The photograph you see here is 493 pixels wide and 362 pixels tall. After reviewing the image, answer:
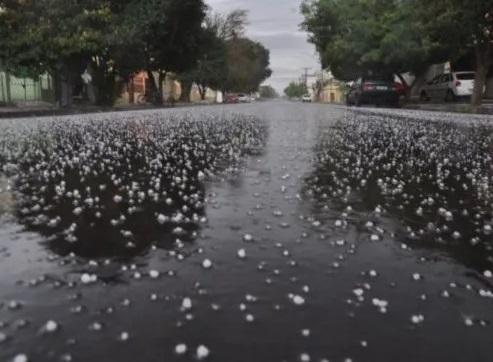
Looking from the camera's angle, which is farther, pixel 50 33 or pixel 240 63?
pixel 240 63

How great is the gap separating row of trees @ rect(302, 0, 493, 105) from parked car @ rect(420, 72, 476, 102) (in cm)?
128

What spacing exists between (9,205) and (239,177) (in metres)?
2.49

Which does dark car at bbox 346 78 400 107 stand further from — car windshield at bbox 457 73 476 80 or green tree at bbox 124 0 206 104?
green tree at bbox 124 0 206 104

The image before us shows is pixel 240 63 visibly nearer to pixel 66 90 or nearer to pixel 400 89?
pixel 400 89

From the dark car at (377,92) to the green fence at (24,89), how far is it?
17.8 metres

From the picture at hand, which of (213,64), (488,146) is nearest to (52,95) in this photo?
(213,64)

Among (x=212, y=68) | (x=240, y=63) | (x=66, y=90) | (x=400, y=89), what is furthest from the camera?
(x=240, y=63)

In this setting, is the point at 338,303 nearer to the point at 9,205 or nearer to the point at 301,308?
the point at 301,308

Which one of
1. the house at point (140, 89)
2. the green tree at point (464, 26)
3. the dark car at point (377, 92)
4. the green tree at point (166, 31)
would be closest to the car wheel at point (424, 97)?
the dark car at point (377, 92)

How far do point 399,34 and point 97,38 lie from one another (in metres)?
17.1

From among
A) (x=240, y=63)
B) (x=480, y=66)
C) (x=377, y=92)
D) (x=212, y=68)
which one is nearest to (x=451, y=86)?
(x=377, y=92)

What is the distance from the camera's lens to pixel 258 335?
257cm

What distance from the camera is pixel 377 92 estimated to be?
34.5 metres

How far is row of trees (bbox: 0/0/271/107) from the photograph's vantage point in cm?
2688
